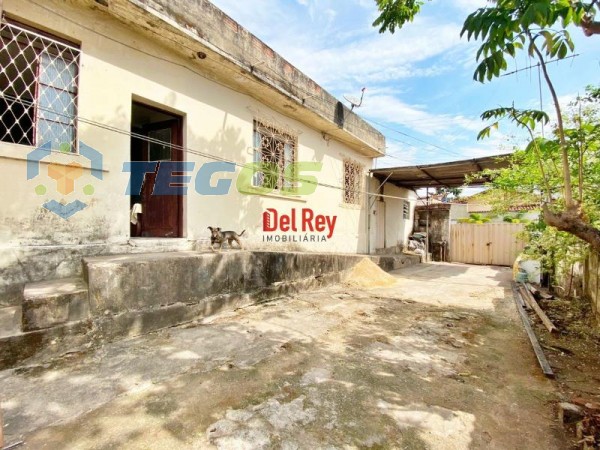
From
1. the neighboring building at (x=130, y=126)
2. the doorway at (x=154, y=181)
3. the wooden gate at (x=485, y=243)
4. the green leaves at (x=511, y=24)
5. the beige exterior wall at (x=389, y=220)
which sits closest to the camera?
the green leaves at (x=511, y=24)

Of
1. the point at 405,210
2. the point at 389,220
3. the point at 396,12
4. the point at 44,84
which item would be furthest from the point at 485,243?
the point at 44,84

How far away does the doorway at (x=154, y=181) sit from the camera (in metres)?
5.04

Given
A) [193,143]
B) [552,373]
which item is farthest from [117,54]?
[552,373]

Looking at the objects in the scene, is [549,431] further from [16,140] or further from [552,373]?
[16,140]

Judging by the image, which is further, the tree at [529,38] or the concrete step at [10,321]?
the concrete step at [10,321]

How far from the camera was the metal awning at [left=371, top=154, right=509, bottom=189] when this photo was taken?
8.46m

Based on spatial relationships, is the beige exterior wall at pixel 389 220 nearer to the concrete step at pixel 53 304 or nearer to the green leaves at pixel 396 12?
the green leaves at pixel 396 12

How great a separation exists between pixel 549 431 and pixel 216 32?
19.6 feet

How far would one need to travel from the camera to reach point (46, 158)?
11.3 feet

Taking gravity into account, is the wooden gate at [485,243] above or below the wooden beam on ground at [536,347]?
above

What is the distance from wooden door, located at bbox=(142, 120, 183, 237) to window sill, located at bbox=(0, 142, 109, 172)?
1.22m
